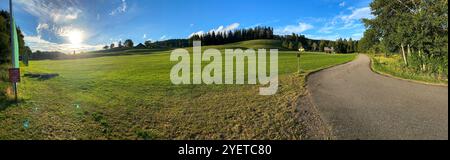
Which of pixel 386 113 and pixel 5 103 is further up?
pixel 5 103

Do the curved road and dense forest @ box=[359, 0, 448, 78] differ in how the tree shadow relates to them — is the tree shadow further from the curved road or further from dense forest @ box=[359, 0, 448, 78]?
dense forest @ box=[359, 0, 448, 78]

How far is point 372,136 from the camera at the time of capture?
18.8ft

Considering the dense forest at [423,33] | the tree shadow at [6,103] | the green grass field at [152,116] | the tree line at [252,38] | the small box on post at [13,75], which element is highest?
the tree line at [252,38]

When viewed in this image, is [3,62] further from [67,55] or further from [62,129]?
[67,55]

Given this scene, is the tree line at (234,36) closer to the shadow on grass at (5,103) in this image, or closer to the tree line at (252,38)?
the tree line at (252,38)

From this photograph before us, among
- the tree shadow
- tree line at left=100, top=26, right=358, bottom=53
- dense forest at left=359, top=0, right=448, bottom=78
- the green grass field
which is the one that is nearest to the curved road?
the green grass field

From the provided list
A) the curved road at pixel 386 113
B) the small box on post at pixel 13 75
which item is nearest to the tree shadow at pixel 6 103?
the small box on post at pixel 13 75

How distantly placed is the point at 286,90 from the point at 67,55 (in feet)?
275

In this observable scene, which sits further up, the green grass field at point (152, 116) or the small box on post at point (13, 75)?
the small box on post at point (13, 75)

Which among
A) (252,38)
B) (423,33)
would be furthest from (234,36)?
(423,33)

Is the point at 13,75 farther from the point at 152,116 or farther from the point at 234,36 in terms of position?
the point at 234,36

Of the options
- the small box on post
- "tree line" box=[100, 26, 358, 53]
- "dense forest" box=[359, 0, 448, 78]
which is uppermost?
"tree line" box=[100, 26, 358, 53]

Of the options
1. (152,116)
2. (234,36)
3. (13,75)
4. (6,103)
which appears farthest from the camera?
(234,36)

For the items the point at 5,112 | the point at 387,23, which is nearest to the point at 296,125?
the point at 5,112
